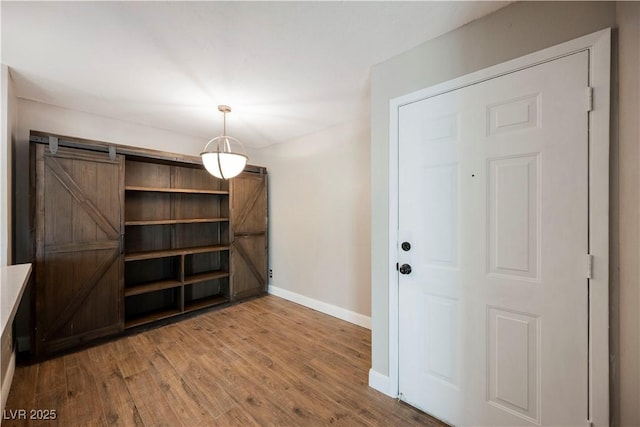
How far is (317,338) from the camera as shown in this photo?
276 cm

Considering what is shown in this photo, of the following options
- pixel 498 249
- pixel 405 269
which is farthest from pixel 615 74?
pixel 405 269

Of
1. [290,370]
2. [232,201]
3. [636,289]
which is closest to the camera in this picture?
[636,289]

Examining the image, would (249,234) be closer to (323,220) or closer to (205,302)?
(205,302)

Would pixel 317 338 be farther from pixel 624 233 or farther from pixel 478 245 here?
pixel 624 233

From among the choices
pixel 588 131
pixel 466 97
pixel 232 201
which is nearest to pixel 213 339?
pixel 232 201

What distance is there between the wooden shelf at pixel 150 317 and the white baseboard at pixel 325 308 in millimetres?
1424

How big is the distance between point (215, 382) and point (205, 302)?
1.77m

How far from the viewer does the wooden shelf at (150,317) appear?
9.53 feet

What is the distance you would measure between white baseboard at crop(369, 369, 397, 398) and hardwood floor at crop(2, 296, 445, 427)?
45 millimetres

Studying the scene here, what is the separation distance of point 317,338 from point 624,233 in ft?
8.17

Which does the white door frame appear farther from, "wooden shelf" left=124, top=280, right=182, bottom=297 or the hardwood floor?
"wooden shelf" left=124, top=280, right=182, bottom=297

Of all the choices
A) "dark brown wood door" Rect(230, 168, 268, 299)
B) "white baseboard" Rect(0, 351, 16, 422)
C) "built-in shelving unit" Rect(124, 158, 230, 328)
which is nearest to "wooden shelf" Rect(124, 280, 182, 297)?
"built-in shelving unit" Rect(124, 158, 230, 328)

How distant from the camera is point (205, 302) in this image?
3625mm

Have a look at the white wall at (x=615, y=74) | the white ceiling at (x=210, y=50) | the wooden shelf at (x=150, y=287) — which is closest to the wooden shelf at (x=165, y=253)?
the wooden shelf at (x=150, y=287)
